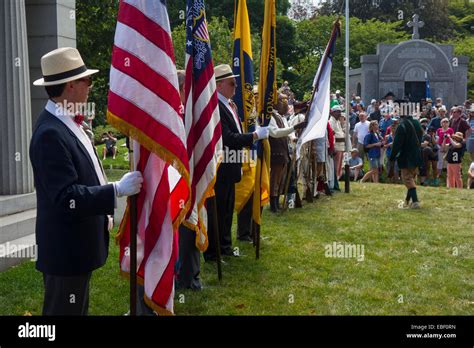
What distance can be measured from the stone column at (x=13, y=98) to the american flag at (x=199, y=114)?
348 centimetres

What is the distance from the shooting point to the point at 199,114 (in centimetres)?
677

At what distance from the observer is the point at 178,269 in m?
7.07

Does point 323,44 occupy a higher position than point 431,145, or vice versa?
point 323,44

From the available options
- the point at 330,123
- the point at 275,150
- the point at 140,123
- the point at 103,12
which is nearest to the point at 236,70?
the point at 275,150

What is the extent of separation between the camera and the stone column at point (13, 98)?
8.92m

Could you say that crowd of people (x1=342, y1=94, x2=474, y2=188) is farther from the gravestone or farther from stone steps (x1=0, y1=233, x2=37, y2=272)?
stone steps (x1=0, y1=233, x2=37, y2=272)

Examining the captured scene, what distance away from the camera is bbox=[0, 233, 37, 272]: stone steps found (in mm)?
7863

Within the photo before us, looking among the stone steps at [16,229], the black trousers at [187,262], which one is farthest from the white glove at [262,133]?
the stone steps at [16,229]

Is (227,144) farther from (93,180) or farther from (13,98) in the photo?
(93,180)

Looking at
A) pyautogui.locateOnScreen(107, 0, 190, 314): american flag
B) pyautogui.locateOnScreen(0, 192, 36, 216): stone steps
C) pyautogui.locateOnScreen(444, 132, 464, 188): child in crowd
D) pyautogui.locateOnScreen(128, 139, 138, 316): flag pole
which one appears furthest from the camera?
pyautogui.locateOnScreen(444, 132, 464, 188): child in crowd

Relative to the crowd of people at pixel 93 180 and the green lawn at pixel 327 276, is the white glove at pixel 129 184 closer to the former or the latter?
the crowd of people at pixel 93 180

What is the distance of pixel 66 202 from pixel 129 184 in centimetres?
48

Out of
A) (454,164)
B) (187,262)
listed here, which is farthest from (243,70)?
(454,164)

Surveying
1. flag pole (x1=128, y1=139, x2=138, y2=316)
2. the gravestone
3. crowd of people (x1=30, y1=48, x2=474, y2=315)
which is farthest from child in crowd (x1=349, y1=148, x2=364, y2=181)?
flag pole (x1=128, y1=139, x2=138, y2=316)
